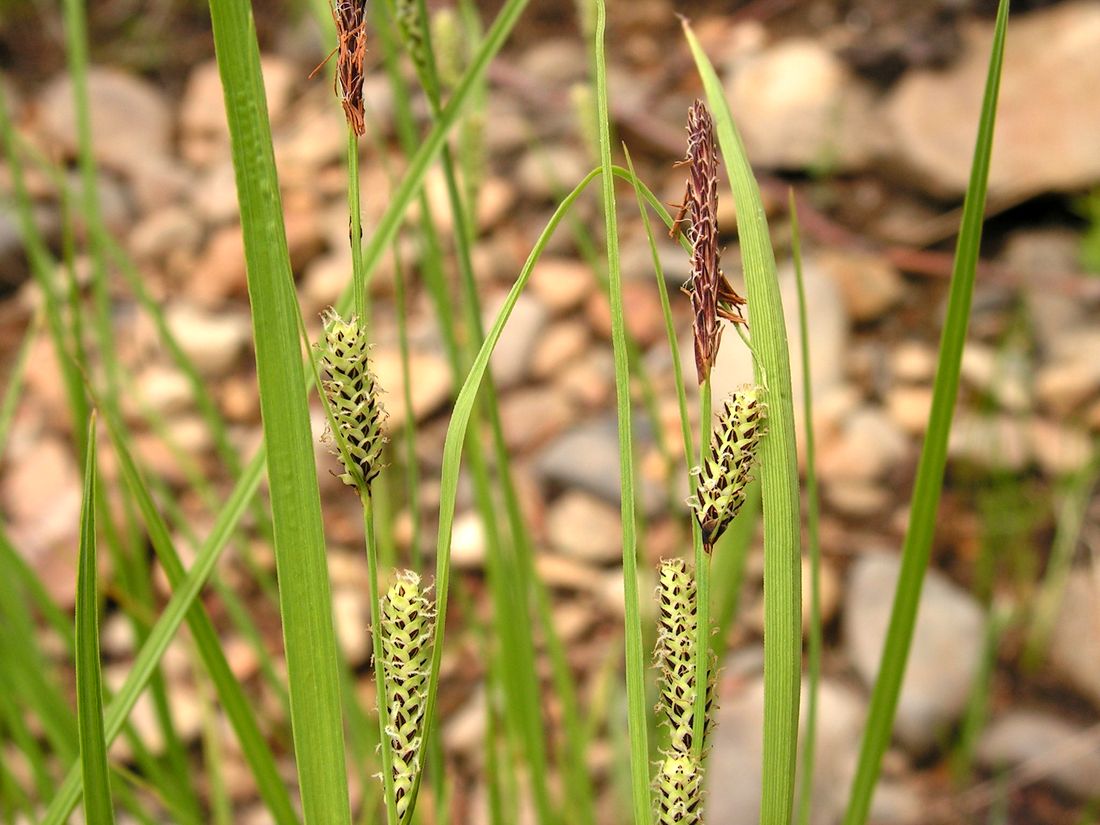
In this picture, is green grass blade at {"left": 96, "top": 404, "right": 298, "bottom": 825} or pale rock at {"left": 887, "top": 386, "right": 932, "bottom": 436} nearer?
green grass blade at {"left": 96, "top": 404, "right": 298, "bottom": 825}

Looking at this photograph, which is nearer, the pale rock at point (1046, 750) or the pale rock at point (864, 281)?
the pale rock at point (1046, 750)

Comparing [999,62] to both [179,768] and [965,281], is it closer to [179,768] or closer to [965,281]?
[965,281]

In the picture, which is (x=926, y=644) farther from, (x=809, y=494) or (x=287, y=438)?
(x=287, y=438)

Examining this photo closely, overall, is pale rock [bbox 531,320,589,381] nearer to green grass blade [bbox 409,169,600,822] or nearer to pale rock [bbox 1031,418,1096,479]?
pale rock [bbox 1031,418,1096,479]

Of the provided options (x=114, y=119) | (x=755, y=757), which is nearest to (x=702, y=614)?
(x=755, y=757)

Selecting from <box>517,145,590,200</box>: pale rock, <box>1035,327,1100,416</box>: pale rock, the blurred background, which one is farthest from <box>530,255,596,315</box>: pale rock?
<box>1035,327,1100,416</box>: pale rock

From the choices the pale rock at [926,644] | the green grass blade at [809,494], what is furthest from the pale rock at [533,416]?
the green grass blade at [809,494]

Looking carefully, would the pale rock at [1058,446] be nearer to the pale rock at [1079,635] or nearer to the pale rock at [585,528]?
the pale rock at [1079,635]
